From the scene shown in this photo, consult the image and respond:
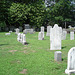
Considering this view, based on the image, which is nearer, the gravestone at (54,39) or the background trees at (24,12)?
the gravestone at (54,39)

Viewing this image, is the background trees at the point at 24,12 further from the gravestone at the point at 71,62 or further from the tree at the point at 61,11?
the gravestone at the point at 71,62

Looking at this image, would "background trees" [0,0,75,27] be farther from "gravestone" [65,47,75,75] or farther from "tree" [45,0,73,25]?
"gravestone" [65,47,75,75]

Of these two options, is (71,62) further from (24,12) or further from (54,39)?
(24,12)

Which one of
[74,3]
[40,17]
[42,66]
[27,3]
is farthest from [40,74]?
[74,3]

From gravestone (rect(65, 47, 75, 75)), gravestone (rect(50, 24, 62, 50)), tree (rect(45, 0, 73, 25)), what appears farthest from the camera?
tree (rect(45, 0, 73, 25))

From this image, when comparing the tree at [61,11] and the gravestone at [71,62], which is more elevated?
the tree at [61,11]

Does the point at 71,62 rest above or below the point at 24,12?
below

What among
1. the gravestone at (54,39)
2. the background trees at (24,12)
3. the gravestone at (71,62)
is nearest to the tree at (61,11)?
the background trees at (24,12)

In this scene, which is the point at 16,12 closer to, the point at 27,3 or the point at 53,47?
the point at 27,3

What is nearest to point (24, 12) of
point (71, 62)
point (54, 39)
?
point (54, 39)

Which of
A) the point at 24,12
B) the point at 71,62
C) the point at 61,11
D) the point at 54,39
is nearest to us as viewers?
the point at 71,62

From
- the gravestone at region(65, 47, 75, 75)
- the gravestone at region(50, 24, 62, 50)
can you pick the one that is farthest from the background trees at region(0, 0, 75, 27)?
the gravestone at region(65, 47, 75, 75)

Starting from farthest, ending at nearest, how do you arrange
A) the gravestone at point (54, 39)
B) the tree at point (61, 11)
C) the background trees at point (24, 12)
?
1. the tree at point (61, 11)
2. the background trees at point (24, 12)
3. the gravestone at point (54, 39)

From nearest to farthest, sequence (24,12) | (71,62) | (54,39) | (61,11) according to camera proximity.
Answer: (71,62) → (54,39) → (24,12) → (61,11)
